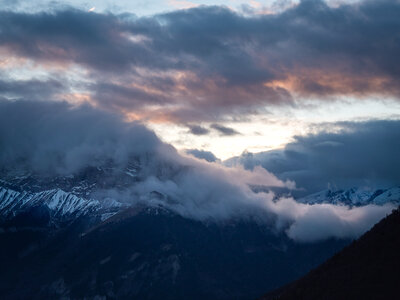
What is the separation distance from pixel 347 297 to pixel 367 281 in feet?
32.7

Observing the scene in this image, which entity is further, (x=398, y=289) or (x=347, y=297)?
(x=347, y=297)

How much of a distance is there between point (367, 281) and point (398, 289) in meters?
18.3

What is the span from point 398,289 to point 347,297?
1950 cm

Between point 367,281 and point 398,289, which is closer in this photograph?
point 398,289

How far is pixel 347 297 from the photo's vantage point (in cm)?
19550

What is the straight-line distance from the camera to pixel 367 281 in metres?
200
